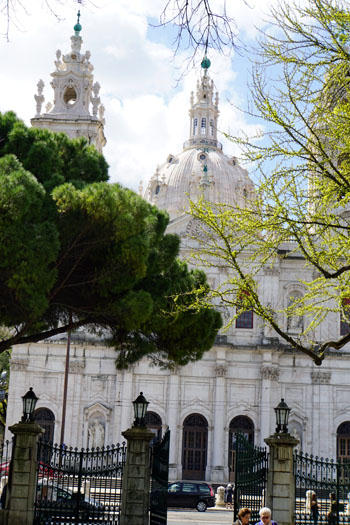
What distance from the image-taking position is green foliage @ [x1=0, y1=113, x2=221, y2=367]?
14.0 metres

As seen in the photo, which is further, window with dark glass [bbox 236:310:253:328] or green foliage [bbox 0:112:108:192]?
window with dark glass [bbox 236:310:253:328]

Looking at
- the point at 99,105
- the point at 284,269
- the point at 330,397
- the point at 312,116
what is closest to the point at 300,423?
the point at 330,397

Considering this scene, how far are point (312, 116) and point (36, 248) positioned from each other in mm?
5373

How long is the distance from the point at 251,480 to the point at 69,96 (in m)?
30.2

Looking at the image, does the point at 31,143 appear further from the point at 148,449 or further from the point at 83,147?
the point at 148,449

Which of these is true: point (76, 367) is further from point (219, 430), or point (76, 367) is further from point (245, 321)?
point (245, 321)

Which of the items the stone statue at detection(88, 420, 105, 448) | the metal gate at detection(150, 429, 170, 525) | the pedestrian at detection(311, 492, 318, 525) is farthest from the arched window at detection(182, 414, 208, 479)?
the metal gate at detection(150, 429, 170, 525)

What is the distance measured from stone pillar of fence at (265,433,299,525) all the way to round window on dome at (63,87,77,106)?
29.6 m

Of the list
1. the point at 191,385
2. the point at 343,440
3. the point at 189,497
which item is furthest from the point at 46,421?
the point at 343,440

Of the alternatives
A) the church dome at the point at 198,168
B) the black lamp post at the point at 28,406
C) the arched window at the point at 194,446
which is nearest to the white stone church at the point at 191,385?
the arched window at the point at 194,446

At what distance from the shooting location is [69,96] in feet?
135

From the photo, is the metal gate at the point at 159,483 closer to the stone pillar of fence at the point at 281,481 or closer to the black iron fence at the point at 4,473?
the stone pillar of fence at the point at 281,481

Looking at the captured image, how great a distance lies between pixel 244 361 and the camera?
130 feet

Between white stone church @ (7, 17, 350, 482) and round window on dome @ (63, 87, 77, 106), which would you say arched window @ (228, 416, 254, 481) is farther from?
round window on dome @ (63, 87, 77, 106)
